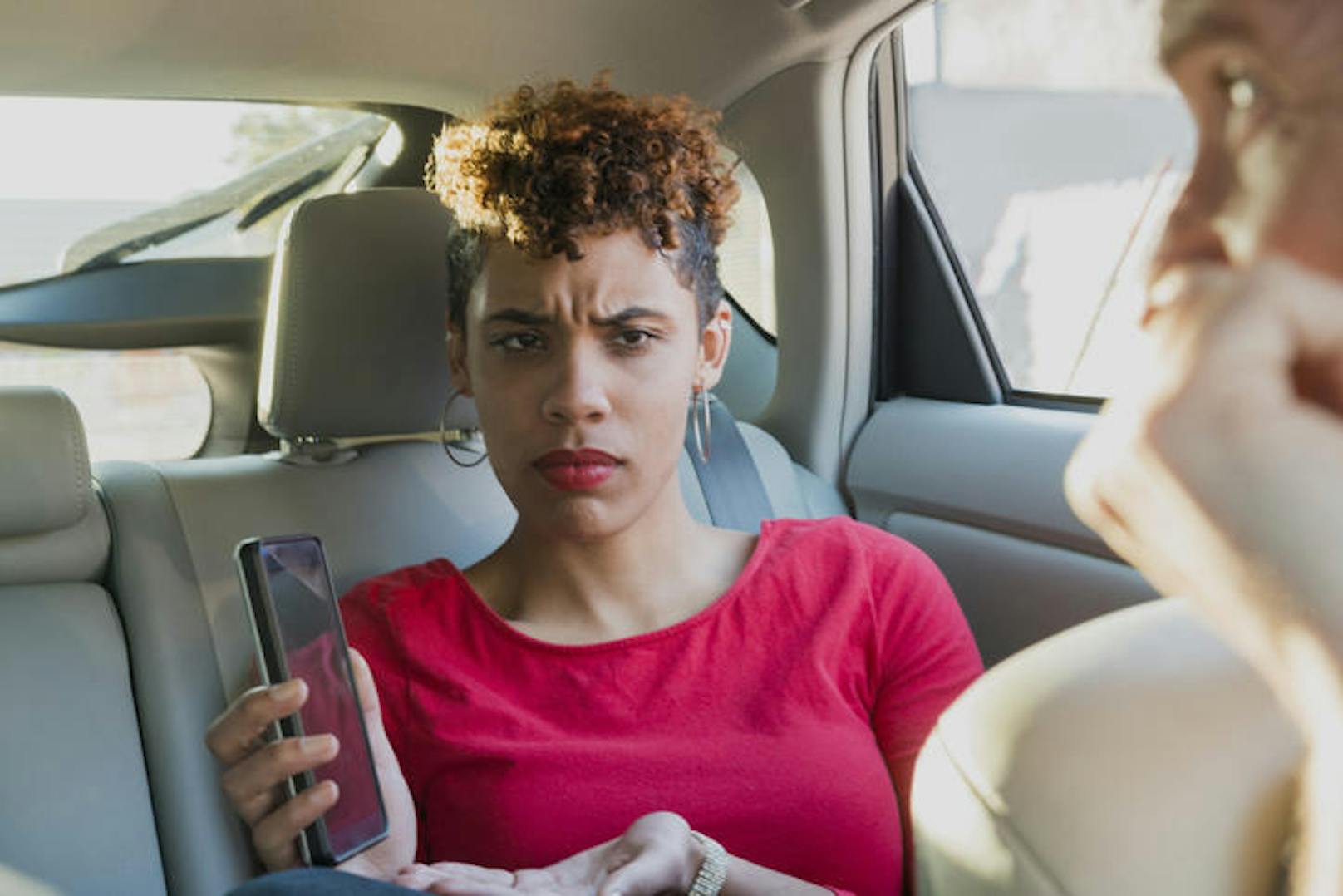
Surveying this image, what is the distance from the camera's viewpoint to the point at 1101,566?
1645 mm

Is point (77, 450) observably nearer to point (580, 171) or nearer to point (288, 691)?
point (288, 691)

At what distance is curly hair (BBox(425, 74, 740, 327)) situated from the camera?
4.58 ft

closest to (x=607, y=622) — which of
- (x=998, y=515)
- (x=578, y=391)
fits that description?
(x=578, y=391)

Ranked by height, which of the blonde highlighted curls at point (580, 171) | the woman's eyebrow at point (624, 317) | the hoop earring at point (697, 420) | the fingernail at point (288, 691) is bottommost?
the fingernail at point (288, 691)

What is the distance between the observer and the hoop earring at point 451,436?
1703 mm

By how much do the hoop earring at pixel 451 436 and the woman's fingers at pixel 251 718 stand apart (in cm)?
47

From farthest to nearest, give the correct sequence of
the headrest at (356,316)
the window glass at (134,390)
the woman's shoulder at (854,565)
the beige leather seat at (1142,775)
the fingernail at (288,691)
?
the window glass at (134,390) → the headrest at (356,316) → the woman's shoulder at (854,565) → the fingernail at (288,691) → the beige leather seat at (1142,775)

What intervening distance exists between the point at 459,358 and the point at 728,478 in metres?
0.51

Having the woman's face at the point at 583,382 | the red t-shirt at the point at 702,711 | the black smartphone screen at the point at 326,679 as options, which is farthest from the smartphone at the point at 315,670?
the woman's face at the point at 583,382

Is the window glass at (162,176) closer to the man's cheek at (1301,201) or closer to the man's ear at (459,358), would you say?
the man's ear at (459,358)

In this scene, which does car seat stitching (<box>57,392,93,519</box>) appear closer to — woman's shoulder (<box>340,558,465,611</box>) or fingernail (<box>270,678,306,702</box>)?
woman's shoulder (<box>340,558,465,611</box>)

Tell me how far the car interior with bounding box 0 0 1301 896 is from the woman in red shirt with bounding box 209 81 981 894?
0.61 feet

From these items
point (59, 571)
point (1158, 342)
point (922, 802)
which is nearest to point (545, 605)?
point (59, 571)

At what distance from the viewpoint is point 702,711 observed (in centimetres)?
138
